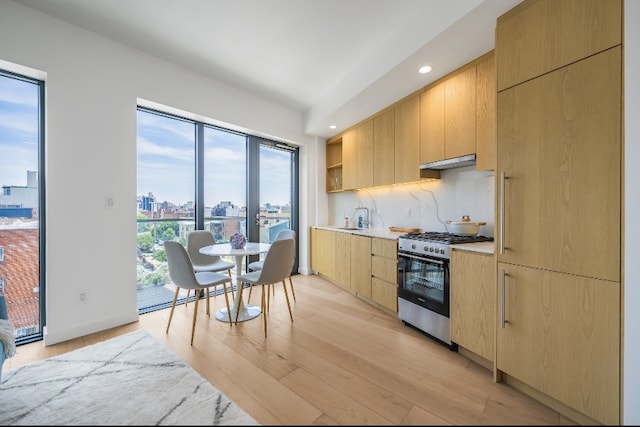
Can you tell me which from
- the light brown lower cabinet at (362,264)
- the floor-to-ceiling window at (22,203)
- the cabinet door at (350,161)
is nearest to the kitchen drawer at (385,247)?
the light brown lower cabinet at (362,264)

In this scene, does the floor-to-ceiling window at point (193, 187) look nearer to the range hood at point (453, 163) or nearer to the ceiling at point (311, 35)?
the ceiling at point (311, 35)

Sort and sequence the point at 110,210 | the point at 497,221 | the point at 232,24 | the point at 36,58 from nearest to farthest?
the point at 497,221, the point at 36,58, the point at 232,24, the point at 110,210

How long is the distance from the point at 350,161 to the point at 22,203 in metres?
3.47

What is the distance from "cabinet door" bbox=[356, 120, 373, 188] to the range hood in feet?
2.83

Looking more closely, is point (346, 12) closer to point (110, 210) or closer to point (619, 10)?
point (619, 10)

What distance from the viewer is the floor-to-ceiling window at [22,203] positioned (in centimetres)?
203

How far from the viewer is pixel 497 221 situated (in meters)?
1.58

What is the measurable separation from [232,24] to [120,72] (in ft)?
4.02

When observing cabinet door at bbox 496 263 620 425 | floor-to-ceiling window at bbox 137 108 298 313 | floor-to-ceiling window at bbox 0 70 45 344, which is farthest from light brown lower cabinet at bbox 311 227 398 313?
floor-to-ceiling window at bbox 0 70 45 344

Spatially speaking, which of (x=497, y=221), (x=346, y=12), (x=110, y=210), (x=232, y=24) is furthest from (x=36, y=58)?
(x=497, y=221)

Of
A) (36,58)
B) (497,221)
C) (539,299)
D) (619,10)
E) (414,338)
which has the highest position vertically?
(36,58)

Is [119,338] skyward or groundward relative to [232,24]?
groundward
